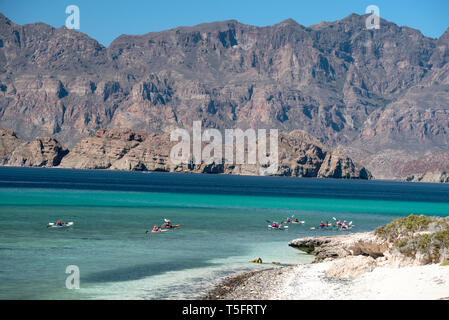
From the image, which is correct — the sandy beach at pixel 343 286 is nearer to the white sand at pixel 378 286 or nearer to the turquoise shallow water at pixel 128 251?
the white sand at pixel 378 286

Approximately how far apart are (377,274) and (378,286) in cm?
306

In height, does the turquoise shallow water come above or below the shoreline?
below

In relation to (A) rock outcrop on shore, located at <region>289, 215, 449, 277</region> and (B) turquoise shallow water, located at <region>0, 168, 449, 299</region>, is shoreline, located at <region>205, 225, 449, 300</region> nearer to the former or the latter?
(A) rock outcrop on shore, located at <region>289, 215, 449, 277</region>

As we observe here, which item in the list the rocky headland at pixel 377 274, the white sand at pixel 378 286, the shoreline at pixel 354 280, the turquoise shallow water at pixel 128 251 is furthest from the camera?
the turquoise shallow water at pixel 128 251

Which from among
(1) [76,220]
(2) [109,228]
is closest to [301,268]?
(2) [109,228]

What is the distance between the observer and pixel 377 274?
35875 millimetres

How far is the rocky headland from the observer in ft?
104

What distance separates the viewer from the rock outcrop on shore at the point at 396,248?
37.2 m

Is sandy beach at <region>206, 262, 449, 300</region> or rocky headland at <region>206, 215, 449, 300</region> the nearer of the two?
sandy beach at <region>206, 262, 449, 300</region>

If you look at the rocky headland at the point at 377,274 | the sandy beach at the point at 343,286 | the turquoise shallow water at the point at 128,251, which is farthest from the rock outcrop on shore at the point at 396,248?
the turquoise shallow water at the point at 128,251

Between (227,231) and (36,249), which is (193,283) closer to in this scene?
(36,249)

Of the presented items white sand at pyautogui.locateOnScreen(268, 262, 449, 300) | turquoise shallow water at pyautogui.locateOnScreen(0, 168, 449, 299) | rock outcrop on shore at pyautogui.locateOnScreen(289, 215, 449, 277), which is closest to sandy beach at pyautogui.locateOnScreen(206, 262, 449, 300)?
white sand at pyautogui.locateOnScreen(268, 262, 449, 300)

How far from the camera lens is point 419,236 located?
130 feet

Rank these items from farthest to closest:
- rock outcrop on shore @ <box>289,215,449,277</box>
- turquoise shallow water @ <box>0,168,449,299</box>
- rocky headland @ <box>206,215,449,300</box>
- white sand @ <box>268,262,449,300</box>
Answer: turquoise shallow water @ <box>0,168,449,299</box>, rock outcrop on shore @ <box>289,215,449,277</box>, rocky headland @ <box>206,215,449,300</box>, white sand @ <box>268,262,449,300</box>
